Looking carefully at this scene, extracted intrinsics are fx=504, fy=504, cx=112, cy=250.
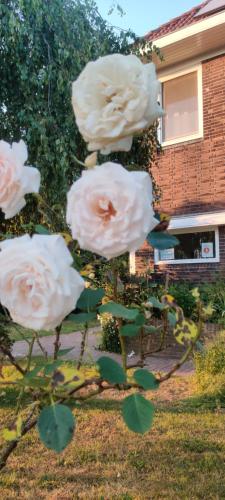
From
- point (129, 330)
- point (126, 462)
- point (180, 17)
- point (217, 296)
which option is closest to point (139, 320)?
point (129, 330)

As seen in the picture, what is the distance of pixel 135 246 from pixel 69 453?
139 inches

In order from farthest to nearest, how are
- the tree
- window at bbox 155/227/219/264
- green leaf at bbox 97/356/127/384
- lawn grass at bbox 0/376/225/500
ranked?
window at bbox 155/227/219/264 < the tree < lawn grass at bbox 0/376/225/500 < green leaf at bbox 97/356/127/384

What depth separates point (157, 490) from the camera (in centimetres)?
320

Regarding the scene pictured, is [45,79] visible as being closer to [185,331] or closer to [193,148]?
[185,331]

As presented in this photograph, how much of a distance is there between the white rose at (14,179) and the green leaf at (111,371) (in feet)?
1.01

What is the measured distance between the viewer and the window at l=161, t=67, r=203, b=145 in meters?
9.99

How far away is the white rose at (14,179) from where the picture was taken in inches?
33.8

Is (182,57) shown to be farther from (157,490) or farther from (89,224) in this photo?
(89,224)

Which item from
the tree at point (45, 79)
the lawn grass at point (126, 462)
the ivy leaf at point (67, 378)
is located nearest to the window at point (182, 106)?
the tree at point (45, 79)

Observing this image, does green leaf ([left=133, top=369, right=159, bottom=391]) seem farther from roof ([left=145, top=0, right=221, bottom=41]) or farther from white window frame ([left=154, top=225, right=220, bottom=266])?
roof ([left=145, top=0, right=221, bottom=41])

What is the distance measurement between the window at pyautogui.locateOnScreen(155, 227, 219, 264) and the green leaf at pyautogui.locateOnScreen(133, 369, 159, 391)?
8.78 metres

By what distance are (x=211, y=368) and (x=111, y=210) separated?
529cm

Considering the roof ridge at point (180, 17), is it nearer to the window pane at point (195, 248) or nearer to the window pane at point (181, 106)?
the window pane at point (181, 106)

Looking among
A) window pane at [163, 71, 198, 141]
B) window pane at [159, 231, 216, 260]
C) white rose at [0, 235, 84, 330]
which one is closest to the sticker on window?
window pane at [159, 231, 216, 260]
